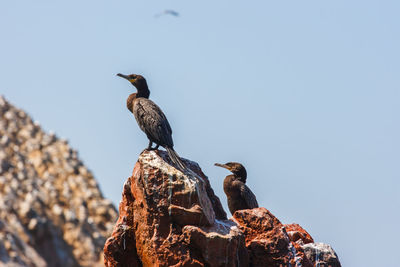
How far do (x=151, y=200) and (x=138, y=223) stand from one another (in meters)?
0.57

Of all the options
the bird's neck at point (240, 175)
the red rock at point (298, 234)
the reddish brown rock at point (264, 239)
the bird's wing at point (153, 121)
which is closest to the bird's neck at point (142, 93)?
the bird's wing at point (153, 121)

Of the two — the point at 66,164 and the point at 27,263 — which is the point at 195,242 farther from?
the point at 66,164

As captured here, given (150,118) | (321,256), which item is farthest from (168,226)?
(321,256)

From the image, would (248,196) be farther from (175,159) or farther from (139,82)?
(139,82)

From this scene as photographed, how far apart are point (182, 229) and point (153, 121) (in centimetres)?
249

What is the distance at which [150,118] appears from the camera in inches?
595

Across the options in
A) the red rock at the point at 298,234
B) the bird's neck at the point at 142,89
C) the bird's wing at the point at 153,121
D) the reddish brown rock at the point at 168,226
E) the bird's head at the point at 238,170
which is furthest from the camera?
the bird's head at the point at 238,170

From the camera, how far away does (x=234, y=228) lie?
14.0 m

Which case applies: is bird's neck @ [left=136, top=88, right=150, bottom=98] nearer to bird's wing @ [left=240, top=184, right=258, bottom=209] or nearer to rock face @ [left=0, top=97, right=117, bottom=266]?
bird's wing @ [left=240, top=184, right=258, bottom=209]

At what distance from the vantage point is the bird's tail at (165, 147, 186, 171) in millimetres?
14141

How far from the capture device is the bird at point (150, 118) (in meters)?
14.6

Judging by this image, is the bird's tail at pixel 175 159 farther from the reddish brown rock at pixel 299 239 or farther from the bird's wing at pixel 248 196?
the bird's wing at pixel 248 196

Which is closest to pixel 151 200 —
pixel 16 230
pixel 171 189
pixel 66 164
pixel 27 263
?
pixel 171 189

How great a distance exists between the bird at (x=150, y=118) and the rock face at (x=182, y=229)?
0.68ft
